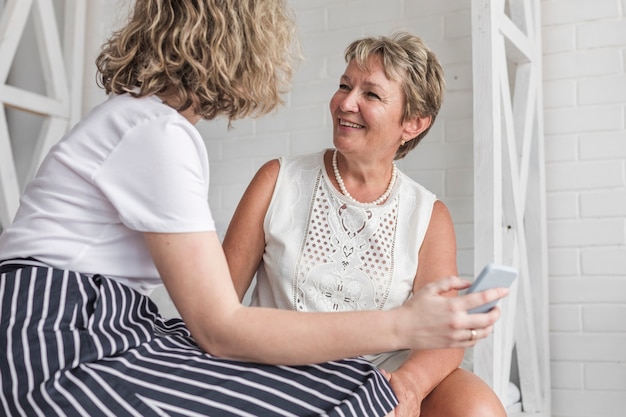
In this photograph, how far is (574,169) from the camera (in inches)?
111

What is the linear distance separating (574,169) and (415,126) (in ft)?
3.05

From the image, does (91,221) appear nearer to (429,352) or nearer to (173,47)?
(173,47)

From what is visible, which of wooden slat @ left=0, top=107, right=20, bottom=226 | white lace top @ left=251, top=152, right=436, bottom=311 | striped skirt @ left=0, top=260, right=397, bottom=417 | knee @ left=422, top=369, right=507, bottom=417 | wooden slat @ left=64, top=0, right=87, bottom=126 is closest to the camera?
striped skirt @ left=0, top=260, right=397, bottom=417

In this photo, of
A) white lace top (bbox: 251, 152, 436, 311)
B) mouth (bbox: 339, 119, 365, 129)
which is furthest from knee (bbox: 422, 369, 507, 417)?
mouth (bbox: 339, 119, 365, 129)

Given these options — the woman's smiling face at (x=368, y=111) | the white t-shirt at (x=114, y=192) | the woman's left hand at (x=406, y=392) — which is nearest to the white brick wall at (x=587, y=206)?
the woman's smiling face at (x=368, y=111)

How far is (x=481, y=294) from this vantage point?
44.7 inches

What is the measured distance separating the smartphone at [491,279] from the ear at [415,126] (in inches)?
40.2

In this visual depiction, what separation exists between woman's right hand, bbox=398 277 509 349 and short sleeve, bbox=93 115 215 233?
327 mm

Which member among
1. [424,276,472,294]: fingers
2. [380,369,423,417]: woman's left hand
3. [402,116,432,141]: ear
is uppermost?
[402,116,432,141]: ear

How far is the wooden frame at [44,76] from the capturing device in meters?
3.01

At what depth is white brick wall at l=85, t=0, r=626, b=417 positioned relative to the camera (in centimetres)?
275

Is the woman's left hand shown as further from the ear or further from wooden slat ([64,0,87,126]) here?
wooden slat ([64,0,87,126])

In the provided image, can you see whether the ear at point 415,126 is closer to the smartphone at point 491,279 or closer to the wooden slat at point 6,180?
the smartphone at point 491,279

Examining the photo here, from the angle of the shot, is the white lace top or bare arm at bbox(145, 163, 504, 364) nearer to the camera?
bare arm at bbox(145, 163, 504, 364)
